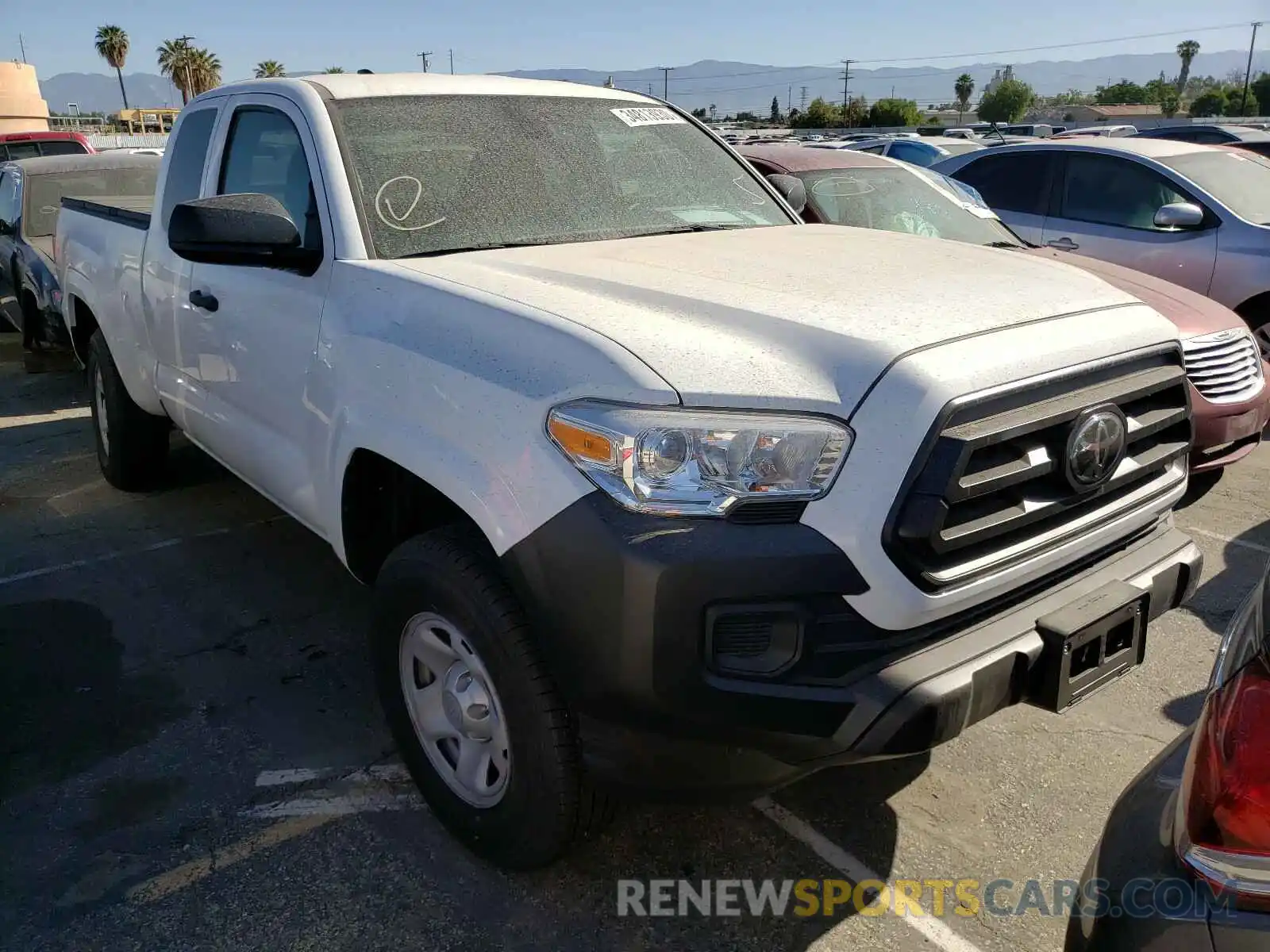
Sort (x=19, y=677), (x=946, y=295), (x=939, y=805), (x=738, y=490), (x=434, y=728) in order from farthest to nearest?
(x=19, y=677), (x=939, y=805), (x=434, y=728), (x=946, y=295), (x=738, y=490)

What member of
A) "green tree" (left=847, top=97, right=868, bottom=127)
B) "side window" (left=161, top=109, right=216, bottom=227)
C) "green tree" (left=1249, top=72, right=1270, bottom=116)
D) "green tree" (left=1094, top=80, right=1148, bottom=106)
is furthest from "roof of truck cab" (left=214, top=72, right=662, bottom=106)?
"green tree" (left=1094, top=80, right=1148, bottom=106)

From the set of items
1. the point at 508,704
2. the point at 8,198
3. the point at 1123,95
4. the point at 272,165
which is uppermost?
the point at 1123,95

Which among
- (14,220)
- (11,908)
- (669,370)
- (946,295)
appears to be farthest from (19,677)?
(14,220)

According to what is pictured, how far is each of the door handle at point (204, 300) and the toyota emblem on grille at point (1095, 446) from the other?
110 inches

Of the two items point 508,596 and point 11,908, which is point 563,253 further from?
point 11,908

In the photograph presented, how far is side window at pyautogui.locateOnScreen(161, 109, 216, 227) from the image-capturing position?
13.1ft

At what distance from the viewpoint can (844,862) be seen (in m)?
2.67

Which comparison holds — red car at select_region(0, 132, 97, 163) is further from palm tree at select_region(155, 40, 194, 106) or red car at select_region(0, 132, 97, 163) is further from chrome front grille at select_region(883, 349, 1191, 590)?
palm tree at select_region(155, 40, 194, 106)

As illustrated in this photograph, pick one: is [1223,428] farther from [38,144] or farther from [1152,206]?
[38,144]

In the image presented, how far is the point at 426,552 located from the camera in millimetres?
2447

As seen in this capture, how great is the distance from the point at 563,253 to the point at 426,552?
1010 millimetres

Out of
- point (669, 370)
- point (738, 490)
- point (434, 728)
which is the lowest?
point (434, 728)

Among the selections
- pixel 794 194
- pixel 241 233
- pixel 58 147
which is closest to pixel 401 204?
pixel 241 233

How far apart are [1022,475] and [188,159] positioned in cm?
355
